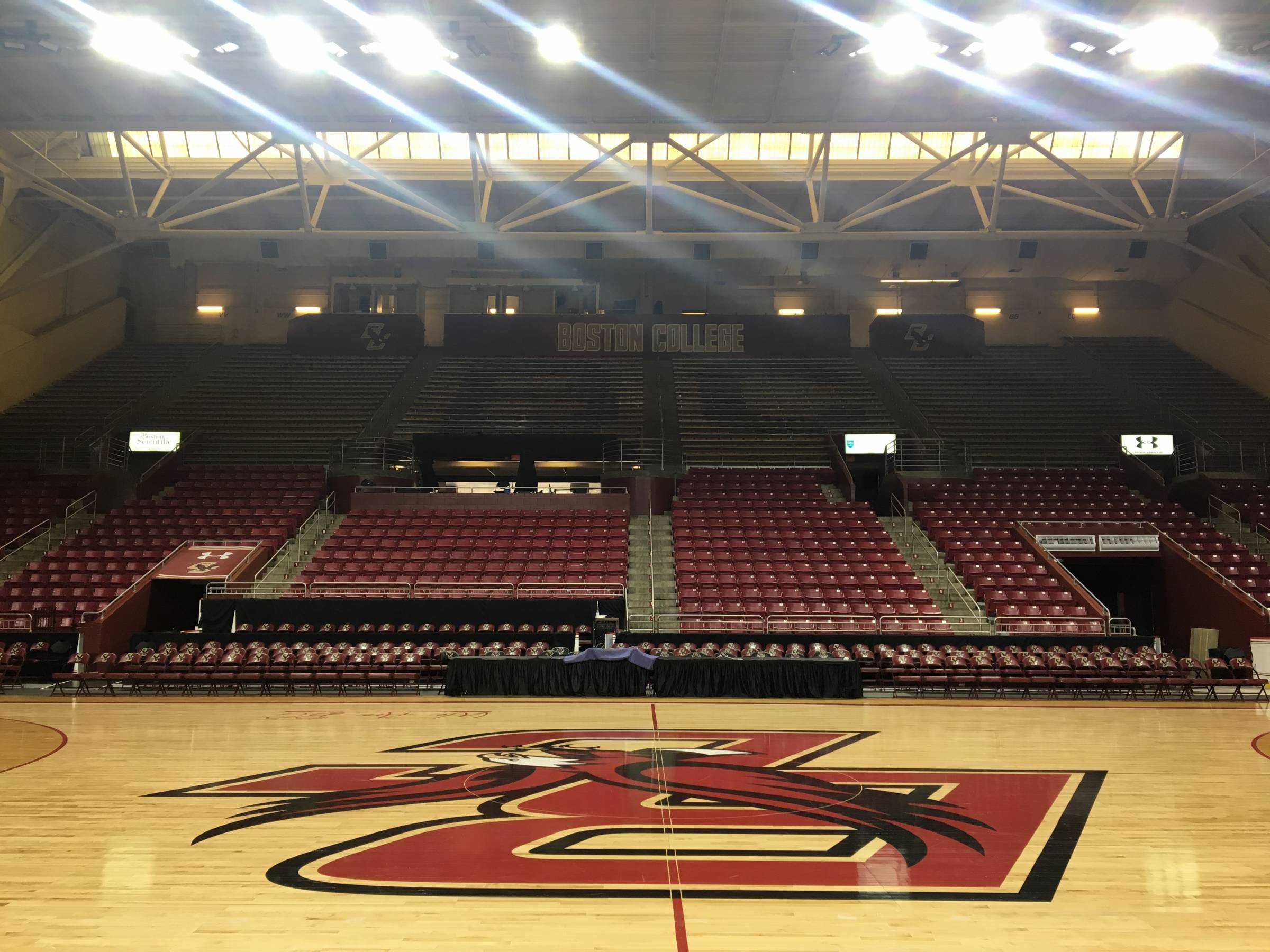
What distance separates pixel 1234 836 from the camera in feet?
23.3

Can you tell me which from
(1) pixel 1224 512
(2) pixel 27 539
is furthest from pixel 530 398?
(1) pixel 1224 512

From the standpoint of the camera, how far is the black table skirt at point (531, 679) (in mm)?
15148

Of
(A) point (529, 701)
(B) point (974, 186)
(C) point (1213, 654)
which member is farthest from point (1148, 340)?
(A) point (529, 701)

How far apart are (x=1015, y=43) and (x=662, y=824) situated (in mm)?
13133

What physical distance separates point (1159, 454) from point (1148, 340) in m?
9.00

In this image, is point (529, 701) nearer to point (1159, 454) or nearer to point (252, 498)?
point (252, 498)

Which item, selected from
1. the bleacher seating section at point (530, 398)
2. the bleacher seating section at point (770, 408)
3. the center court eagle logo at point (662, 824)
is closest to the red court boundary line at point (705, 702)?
the center court eagle logo at point (662, 824)

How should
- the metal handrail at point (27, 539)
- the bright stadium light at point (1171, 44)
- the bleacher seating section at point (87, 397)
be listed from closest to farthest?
the bright stadium light at point (1171, 44)
the metal handrail at point (27, 539)
the bleacher seating section at point (87, 397)

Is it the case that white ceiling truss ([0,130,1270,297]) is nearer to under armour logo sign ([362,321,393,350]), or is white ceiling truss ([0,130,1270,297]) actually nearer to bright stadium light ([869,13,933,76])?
bright stadium light ([869,13,933,76])

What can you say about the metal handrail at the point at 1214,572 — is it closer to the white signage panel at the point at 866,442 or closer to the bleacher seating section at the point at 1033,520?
the bleacher seating section at the point at 1033,520

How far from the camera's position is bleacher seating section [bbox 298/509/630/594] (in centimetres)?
1888

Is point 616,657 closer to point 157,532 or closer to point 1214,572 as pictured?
point 157,532

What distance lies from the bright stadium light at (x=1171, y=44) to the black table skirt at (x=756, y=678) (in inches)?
438

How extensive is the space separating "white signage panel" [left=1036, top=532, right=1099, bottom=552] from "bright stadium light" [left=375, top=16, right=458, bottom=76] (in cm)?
1628
